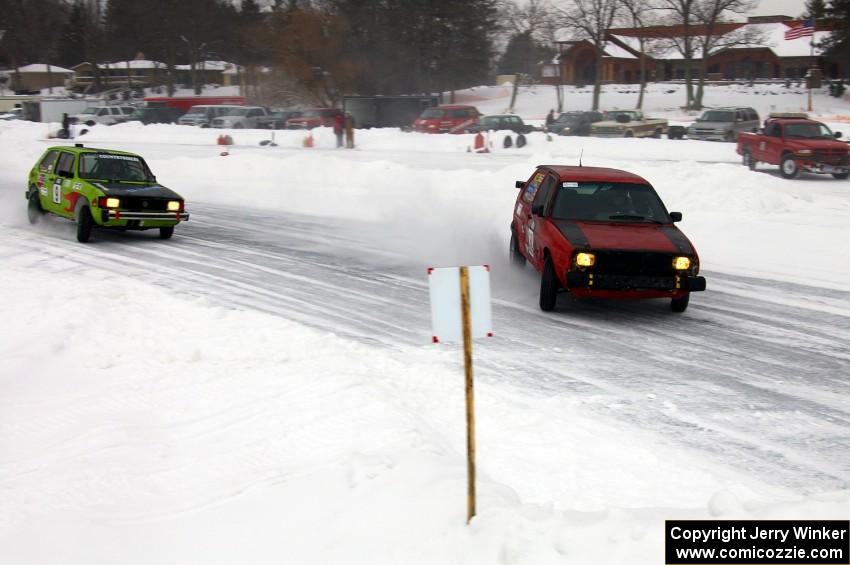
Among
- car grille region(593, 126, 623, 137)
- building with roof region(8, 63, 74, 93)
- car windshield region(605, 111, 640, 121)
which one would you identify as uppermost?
building with roof region(8, 63, 74, 93)

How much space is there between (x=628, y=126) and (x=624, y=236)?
31769mm

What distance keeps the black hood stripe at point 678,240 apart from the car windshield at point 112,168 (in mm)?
9409

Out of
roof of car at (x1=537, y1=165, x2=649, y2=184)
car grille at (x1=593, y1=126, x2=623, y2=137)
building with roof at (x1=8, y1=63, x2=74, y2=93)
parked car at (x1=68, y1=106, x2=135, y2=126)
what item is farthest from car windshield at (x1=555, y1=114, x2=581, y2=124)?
building with roof at (x1=8, y1=63, x2=74, y2=93)

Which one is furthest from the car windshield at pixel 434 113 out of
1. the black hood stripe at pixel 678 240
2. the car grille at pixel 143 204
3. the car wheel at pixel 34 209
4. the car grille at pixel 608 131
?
the black hood stripe at pixel 678 240

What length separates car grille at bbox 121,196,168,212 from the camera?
572 inches

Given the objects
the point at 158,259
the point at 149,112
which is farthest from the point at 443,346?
the point at 149,112

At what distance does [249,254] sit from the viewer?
567 inches

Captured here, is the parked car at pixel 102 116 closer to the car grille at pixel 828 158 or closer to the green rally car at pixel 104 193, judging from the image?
the green rally car at pixel 104 193

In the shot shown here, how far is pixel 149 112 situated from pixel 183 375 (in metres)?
51.2

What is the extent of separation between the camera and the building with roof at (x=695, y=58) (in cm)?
8319

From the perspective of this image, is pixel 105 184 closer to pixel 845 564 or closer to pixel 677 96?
pixel 845 564

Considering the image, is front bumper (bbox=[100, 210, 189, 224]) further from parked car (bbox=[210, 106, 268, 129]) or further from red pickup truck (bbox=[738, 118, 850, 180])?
parked car (bbox=[210, 106, 268, 129])

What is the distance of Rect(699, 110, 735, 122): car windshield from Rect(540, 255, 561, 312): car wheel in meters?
30.0

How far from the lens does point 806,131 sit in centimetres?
2605
